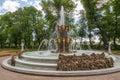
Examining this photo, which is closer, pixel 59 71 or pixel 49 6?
pixel 59 71

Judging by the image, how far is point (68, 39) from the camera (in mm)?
17453

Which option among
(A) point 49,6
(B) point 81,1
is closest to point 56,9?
(A) point 49,6

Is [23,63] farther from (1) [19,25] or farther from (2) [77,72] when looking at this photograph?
(1) [19,25]

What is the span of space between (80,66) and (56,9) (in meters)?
32.7

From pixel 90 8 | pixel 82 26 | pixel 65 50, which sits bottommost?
pixel 65 50

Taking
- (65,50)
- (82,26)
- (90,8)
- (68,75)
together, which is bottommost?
(68,75)

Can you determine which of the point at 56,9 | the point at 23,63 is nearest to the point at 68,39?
the point at 23,63

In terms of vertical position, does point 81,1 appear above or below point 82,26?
above

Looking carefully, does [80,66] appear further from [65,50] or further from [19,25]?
[19,25]

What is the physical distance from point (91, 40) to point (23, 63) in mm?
33012

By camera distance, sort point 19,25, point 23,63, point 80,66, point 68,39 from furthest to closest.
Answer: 1. point 19,25
2. point 68,39
3. point 23,63
4. point 80,66

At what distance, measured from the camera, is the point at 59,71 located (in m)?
11.2

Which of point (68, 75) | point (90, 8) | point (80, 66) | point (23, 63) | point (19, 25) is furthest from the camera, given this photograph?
point (19, 25)

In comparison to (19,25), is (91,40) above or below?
below
